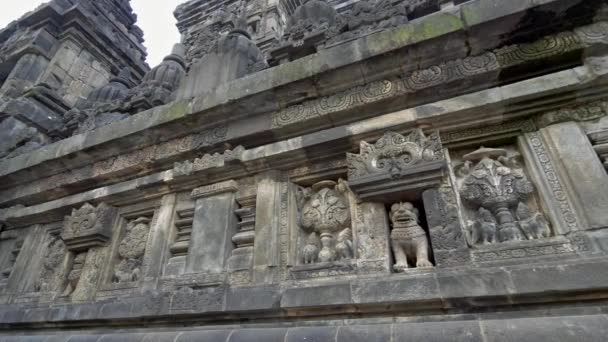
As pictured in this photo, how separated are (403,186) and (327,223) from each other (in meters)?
0.73

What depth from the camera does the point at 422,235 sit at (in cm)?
259

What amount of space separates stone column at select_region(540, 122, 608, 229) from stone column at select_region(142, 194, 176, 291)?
352cm

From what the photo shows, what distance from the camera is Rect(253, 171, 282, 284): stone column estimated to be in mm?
2914

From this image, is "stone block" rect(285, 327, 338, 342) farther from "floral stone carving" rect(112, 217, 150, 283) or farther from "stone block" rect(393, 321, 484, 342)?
"floral stone carving" rect(112, 217, 150, 283)

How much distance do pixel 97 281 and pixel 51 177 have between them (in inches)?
80.3

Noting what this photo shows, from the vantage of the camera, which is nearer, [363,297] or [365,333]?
[365,333]

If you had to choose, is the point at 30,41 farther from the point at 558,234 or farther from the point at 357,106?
the point at 558,234

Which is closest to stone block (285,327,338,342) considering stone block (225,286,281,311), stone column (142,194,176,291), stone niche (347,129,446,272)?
stone block (225,286,281,311)

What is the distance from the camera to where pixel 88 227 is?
3996mm

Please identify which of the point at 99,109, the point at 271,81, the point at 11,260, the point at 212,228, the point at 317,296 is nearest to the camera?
the point at 317,296

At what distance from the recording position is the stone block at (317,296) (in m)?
2.44

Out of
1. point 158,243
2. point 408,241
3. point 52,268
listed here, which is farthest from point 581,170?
point 52,268

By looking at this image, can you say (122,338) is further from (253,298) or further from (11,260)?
(11,260)

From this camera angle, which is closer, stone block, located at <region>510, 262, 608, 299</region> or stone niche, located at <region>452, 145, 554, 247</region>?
stone block, located at <region>510, 262, 608, 299</region>
